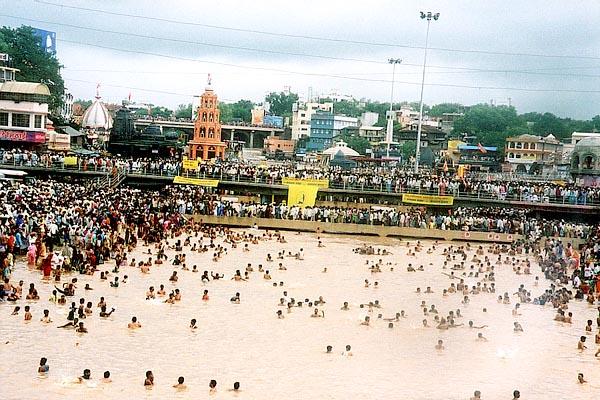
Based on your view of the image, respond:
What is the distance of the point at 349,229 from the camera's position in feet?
148

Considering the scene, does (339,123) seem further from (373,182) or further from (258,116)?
(373,182)

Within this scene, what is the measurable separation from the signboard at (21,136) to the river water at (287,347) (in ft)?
91.7

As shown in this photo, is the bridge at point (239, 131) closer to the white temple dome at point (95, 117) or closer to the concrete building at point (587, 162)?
the white temple dome at point (95, 117)

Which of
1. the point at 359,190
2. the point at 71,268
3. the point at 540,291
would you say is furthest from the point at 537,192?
the point at 71,268

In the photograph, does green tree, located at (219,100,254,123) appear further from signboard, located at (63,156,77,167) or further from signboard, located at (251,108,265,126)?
signboard, located at (63,156,77,167)

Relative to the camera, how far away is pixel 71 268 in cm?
2825

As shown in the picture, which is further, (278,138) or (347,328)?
(278,138)

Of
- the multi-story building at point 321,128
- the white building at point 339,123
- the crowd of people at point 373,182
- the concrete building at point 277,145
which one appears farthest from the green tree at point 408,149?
the crowd of people at point 373,182

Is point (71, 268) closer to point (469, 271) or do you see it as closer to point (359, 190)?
point (469, 271)

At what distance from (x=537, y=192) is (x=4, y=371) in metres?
36.9

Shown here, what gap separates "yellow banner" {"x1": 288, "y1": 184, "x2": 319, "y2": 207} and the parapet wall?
3042 millimetres

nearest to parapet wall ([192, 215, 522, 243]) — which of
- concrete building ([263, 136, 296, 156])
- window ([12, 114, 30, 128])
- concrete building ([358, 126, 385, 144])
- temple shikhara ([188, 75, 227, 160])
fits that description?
window ([12, 114, 30, 128])

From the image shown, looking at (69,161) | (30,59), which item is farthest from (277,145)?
(69,161)

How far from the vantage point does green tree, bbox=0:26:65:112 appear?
252 ft
